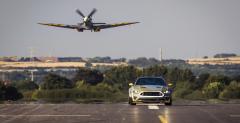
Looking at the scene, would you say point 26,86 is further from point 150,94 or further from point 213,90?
point 150,94

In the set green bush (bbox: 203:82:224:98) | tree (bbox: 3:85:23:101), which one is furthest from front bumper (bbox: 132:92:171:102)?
tree (bbox: 3:85:23:101)

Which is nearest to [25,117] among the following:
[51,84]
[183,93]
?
[183,93]

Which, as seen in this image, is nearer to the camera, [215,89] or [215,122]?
[215,122]

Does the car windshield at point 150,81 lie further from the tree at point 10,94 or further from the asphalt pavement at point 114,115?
the tree at point 10,94

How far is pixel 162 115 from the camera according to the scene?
34.3 m

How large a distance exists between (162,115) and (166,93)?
10440 mm

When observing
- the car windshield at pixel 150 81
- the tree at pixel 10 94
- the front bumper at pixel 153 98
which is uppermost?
the car windshield at pixel 150 81

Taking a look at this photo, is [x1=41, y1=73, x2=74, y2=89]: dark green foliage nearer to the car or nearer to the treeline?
the treeline

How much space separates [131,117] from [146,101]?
11566 millimetres

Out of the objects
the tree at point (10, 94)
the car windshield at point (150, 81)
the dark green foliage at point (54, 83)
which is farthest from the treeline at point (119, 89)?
the car windshield at point (150, 81)

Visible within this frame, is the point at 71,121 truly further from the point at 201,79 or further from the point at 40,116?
the point at 201,79

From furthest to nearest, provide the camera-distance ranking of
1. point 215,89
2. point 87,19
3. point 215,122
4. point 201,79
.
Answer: point 201,79 < point 215,89 < point 87,19 < point 215,122

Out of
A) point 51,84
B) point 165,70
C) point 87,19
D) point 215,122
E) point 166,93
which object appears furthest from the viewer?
point 165,70

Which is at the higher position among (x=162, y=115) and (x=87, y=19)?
(x=87, y=19)
